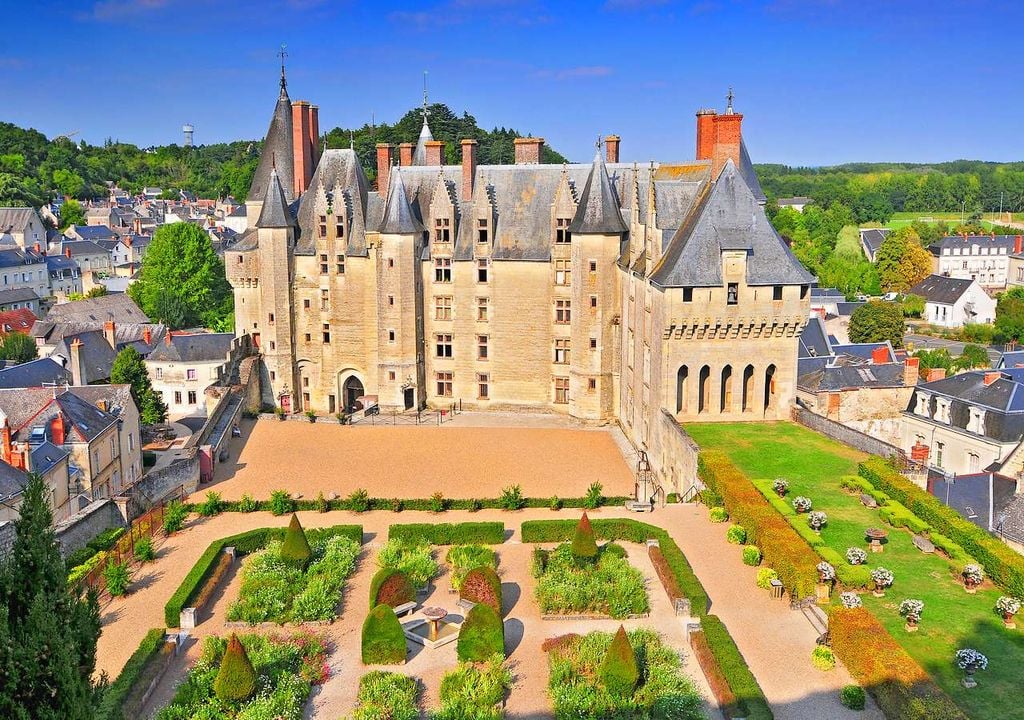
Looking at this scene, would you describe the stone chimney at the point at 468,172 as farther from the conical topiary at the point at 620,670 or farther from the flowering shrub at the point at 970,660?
the flowering shrub at the point at 970,660

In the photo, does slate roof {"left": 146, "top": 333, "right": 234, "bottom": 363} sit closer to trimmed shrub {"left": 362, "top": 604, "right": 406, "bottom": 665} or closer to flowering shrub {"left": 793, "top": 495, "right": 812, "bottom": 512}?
trimmed shrub {"left": 362, "top": 604, "right": 406, "bottom": 665}

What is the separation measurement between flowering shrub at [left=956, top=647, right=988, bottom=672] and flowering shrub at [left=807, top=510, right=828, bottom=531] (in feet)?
22.8

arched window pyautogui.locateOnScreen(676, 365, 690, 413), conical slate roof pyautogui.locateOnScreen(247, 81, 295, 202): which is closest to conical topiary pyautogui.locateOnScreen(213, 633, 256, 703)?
arched window pyautogui.locateOnScreen(676, 365, 690, 413)

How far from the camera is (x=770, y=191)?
645 feet

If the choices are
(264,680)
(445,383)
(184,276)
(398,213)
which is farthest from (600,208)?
(184,276)

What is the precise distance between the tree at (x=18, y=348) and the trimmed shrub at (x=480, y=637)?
41844 millimetres

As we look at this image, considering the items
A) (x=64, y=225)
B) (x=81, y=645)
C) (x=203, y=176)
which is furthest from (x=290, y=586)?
(x=203, y=176)

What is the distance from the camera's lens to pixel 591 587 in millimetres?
23156

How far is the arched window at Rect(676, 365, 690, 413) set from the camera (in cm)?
3366

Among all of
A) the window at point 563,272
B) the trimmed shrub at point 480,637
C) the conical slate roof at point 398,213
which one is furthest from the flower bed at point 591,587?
the conical slate roof at point 398,213

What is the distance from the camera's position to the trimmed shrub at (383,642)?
1983 cm

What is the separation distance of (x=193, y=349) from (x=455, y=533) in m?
28.9

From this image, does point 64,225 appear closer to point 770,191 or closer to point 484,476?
point 484,476

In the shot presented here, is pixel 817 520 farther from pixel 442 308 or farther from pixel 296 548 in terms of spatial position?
pixel 442 308
